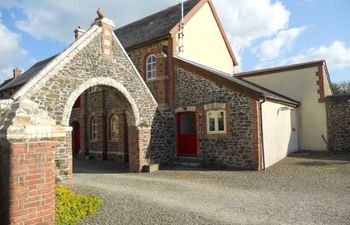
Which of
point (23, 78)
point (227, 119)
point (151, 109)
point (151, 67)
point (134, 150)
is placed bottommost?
point (134, 150)

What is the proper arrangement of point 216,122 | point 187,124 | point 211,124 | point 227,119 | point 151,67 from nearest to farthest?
point 227,119 < point 216,122 < point 211,124 < point 187,124 < point 151,67

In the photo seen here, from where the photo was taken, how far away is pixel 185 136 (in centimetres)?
1487

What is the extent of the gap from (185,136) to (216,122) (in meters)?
2.06

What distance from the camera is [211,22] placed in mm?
19281

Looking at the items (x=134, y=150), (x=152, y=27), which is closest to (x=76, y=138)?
(x=134, y=150)

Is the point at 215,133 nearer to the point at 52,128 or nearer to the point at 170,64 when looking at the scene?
the point at 170,64

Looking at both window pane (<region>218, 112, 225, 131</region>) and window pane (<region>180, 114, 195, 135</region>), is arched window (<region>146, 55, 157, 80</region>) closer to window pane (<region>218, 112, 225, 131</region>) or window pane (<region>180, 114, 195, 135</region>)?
window pane (<region>180, 114, 195, 135</region>)

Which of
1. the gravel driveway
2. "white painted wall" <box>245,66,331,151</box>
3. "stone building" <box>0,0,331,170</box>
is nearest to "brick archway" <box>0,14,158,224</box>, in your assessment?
"stone building" <box>0,0,331,170</box>

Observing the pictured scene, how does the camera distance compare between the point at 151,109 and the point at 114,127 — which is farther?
the point at 114,127

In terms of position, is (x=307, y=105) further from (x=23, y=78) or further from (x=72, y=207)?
(x=23, y=78)

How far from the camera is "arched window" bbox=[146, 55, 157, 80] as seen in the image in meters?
15.8

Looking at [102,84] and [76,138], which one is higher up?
[102,84]

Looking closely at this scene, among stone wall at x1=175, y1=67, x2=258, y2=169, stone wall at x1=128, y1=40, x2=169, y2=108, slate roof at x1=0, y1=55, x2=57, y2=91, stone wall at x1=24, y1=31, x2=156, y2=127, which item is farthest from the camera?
slate roof at x1=0, y1=55, x2=57, y2=91

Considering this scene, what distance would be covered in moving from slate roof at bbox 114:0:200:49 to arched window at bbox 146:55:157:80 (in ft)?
3.27
